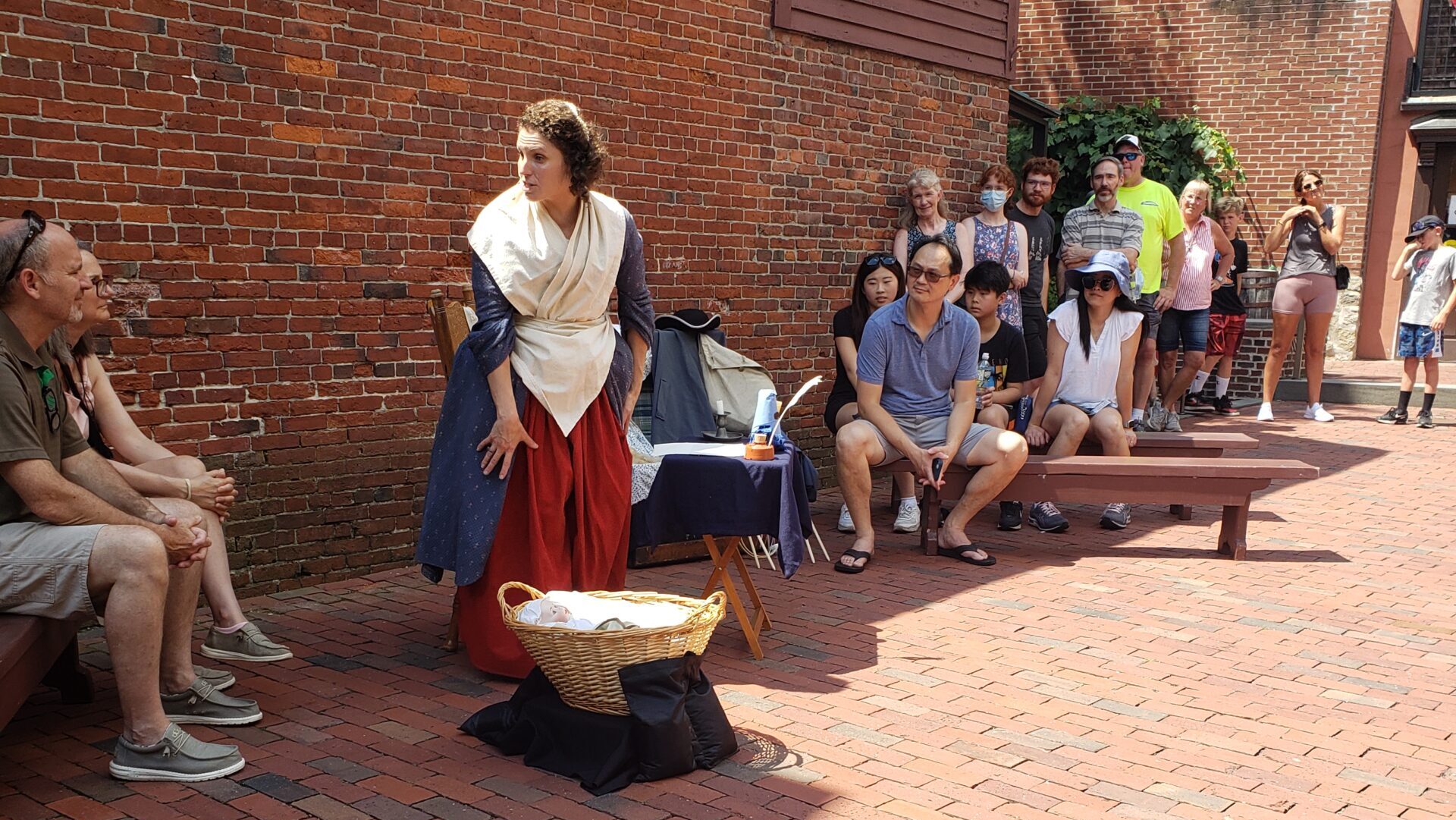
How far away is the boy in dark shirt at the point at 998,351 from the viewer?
7.03m

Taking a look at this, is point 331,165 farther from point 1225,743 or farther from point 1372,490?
point 1372,490

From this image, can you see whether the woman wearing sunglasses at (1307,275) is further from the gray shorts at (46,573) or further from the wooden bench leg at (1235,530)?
the gray shorts at (46,573)

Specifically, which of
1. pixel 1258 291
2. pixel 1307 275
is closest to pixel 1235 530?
pixel 1307 275

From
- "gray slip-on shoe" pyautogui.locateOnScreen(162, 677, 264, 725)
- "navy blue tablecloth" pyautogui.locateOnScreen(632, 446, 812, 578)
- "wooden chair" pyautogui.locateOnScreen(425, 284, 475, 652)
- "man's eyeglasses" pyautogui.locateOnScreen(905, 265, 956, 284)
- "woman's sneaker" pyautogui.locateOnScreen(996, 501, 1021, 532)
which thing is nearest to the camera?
"gray slip-on shoe" pyautogui.locateOnScreen(162, 677, 264, 725)

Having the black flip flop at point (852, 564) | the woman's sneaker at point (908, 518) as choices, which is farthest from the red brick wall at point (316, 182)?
the black flip flop at point (852, 564)

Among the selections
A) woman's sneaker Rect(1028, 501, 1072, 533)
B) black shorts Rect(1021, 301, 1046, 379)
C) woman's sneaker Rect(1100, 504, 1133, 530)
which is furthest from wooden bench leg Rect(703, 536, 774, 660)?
black shorts Rect(1021, 301, 1046, 379)

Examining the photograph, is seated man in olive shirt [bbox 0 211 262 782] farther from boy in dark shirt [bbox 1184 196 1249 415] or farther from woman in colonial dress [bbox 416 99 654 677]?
boy in dark shirt [bbox 1184 196 1249 415]

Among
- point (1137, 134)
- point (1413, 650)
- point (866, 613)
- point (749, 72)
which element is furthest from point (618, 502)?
point (1137, 134)

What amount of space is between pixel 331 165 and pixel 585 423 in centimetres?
193

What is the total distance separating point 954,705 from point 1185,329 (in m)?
7.36

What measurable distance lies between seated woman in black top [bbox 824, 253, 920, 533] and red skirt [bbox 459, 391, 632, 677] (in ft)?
8.46

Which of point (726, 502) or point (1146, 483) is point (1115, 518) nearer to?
point (1146, 483)

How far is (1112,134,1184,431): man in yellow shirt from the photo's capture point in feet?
30.7

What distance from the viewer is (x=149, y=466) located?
14.0 ft
